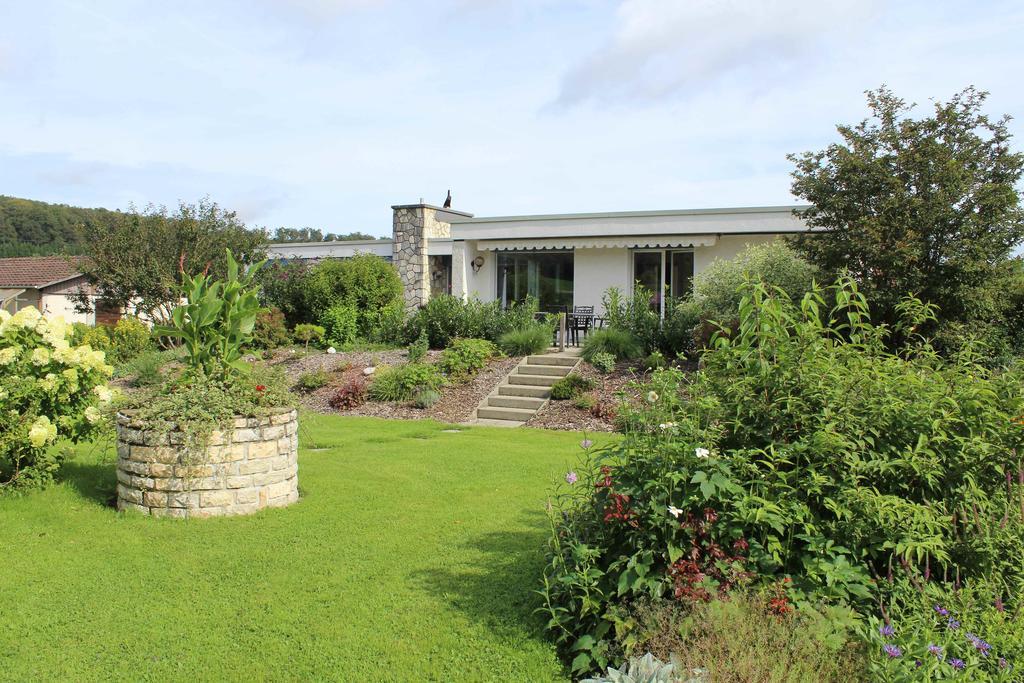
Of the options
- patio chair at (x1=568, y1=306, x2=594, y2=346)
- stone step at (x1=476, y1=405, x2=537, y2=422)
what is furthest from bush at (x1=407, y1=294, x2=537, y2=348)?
stone step at (x1=476, y1=405, x2=537, y2=422)

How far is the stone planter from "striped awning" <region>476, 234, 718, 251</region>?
48.0ft

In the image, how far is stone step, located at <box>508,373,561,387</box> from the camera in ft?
47.6

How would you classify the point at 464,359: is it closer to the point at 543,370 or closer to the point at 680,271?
the point at 543,370

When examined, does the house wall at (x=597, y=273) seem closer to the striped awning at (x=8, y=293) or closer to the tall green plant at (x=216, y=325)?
the tall green plant at (x=216, y=325)

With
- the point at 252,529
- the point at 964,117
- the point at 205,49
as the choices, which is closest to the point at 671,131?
the point at 964,117

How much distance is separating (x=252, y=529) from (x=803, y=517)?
444 centimetres

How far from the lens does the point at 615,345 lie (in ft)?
49.1

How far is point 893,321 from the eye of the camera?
12586 mm

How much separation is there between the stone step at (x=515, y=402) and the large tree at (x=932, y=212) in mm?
5610

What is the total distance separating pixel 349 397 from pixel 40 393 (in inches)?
299

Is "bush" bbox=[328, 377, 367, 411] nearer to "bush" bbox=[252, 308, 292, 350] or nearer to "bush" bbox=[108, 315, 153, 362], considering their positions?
"bush" bbox=[252, 308, 292, 350]

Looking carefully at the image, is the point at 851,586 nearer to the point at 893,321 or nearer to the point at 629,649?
the point at 629,649

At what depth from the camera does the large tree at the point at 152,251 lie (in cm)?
2039

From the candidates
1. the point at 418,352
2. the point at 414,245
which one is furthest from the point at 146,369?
the point at 414,245
